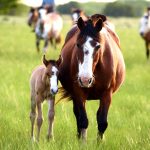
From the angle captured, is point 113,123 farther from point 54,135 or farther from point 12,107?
point 12,107

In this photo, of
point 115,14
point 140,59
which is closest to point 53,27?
point 140,59

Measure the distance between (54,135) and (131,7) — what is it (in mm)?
83344

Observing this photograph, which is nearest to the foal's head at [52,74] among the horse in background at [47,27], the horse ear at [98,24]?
the horse ear at [98,24]

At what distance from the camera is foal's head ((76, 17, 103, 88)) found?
609 cm

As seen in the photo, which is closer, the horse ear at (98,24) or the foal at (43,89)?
the horse ear at (98,24)

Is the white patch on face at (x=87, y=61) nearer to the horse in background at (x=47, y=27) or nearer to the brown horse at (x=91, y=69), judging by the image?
the brown horse at (x=91, y=69)

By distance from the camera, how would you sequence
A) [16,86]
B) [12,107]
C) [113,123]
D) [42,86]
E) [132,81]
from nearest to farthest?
[42,86] < [113,123] < [12,107] < [16,86] < [132,81]

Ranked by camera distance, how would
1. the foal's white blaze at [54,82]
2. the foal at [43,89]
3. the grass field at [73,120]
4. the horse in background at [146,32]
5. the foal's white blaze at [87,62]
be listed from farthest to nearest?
the horse in background at [146,32], the foal at [43,89], the foal's white blaze at [54,82], the grass field at [73,120], the foal's white blaze at [87,62]

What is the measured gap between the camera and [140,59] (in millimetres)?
19891

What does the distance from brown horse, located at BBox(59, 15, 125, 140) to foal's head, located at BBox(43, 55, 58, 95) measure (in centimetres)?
26

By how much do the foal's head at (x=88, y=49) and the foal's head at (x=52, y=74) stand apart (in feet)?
1.82

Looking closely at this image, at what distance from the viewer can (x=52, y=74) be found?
6930 millimetres

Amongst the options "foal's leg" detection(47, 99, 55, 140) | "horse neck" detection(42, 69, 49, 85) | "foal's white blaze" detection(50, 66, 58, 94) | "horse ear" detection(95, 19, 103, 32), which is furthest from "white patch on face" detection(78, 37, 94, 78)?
"foal's leg" detection(47, 99, 55, 140)

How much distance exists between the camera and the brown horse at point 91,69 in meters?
6.25
